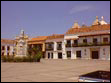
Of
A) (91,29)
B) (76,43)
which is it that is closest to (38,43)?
(76,43)

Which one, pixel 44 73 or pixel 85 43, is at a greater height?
pixel 85 43

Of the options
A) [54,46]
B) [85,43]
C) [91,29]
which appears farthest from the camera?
[54,46]

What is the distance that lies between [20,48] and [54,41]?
1056 cm

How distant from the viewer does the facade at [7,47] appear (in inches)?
1978

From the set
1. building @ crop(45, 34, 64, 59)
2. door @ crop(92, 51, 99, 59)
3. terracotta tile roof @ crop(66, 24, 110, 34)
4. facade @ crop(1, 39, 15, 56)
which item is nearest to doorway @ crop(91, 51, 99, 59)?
door @ crop(92, 51, 99, 59)

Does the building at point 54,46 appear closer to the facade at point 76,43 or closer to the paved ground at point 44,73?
the facade at point 76,43

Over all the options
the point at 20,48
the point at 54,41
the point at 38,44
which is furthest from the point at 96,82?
the point at 38,44

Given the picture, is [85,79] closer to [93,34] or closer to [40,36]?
[93,34]

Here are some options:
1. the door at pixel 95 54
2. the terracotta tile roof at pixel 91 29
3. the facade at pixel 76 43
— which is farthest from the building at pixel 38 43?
the door at pixel 95 54

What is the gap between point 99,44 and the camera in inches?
1255

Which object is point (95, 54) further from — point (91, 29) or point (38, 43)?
point (38, 43)

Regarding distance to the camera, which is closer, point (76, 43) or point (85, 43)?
point (85, 43)

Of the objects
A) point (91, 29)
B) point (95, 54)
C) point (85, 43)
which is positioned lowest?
point (95, 54)

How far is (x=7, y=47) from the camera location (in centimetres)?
5116
